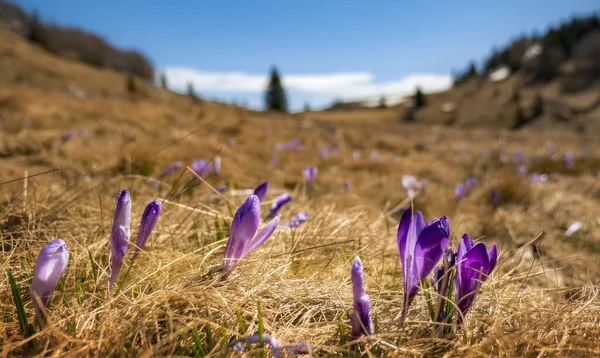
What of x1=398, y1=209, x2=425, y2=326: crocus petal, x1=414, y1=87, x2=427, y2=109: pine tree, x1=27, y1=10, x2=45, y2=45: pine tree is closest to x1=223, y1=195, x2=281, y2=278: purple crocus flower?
x1=398, y1=209, x2=425, y2=326: crocus petal

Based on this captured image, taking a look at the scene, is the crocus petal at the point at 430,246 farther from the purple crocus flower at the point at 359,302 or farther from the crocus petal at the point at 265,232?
the crocus petal at the point at 265,232

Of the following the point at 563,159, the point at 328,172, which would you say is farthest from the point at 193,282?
the point at 563,159

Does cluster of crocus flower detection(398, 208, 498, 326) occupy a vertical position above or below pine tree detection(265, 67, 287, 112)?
below

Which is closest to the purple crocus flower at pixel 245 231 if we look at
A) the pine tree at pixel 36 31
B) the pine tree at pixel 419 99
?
the pine tree at pixel 419 99

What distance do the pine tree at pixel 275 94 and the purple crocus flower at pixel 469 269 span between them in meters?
58.5

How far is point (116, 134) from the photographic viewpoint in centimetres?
550

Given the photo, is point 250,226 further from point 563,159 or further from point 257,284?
point 563,159

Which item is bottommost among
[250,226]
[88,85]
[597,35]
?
[250,226]

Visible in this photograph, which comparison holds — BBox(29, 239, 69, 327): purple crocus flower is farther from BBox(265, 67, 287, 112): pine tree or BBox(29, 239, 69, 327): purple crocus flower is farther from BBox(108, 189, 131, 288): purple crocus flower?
BBox(265, 67, 287, 112): pine tree

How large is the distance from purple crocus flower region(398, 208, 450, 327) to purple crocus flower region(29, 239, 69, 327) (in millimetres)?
777

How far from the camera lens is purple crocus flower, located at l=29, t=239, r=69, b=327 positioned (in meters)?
0.94

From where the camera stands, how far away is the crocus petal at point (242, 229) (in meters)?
1.07

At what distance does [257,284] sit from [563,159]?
767 centimetres

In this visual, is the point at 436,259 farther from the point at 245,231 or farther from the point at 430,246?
the point at 245,231
